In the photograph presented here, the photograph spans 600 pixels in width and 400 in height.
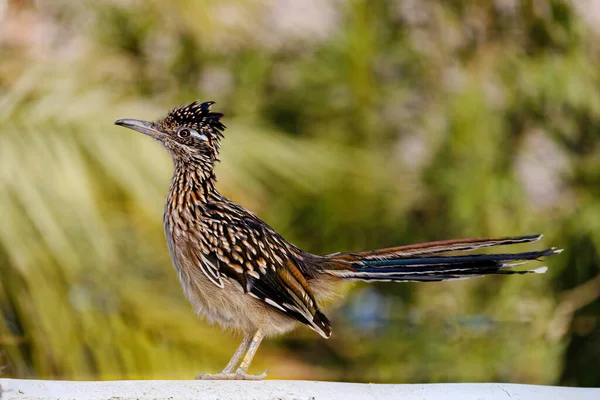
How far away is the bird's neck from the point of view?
2832 mm

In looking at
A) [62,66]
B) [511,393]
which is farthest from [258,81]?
[511,393]

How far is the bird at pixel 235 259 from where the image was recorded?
2738 mm

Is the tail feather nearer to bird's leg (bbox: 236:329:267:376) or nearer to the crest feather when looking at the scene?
bird's leg (bbox: 236:329:267:376)

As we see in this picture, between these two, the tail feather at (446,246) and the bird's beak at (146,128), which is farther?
the bird's beak at (146,128)

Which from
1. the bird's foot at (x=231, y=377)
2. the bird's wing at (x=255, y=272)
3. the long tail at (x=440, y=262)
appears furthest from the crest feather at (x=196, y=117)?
the bird's foot at (x=231, y=377)

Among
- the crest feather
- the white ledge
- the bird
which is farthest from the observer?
the crest feather

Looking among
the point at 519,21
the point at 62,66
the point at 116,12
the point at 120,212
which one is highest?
the point at 519,21

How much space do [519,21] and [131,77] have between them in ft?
9.96

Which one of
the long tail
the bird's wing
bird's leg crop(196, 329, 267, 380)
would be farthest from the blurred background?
the long tail

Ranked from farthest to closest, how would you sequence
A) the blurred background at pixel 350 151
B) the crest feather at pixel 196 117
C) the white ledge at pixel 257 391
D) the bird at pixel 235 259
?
the blurred background at pixel 350 151 → the crest feather at pixel 196 117 → the bird at pixel 235 259 → the white ledge at pixel 257 391

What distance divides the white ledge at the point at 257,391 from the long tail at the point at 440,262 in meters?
0.32

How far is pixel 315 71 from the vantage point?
6.76 meters

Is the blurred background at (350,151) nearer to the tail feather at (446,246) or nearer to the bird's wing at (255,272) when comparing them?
the bird's wing at (255,272)

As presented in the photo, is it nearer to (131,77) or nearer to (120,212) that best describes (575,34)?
(131,77)
